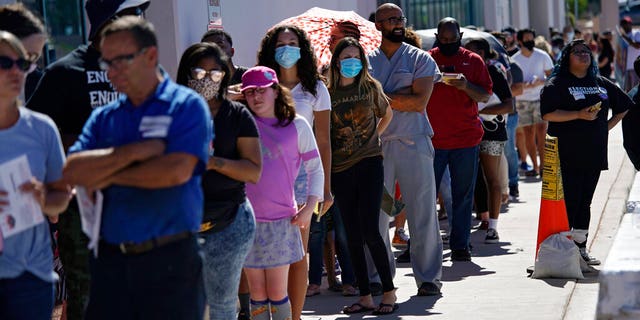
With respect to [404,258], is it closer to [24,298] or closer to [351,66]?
[351,66]

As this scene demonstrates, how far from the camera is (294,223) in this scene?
6770 millimetres

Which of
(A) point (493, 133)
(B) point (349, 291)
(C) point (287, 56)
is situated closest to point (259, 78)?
(C) point (287, 56)

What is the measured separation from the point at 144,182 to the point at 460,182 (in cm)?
626

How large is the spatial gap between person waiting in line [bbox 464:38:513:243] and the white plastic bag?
2186 mm

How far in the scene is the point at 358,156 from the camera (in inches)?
Result: 318

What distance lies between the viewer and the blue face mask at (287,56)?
748cm

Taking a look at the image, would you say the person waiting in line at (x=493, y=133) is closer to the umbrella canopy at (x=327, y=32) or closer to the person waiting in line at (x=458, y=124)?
the person waiting in line at (x=458, y=124)

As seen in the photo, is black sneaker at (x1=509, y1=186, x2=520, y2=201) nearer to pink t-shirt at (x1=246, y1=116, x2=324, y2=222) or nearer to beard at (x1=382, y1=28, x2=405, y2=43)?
beard at (x1=382, y1=28, x2=405, y2=43)

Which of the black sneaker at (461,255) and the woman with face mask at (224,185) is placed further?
the black sneaker at (461,255)

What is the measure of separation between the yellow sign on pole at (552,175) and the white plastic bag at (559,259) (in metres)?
0.40

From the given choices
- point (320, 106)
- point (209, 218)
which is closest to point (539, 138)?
point (320, 106)

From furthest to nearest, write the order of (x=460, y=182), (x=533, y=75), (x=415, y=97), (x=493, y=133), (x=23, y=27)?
(x=533, y=75) < (x=493, y=133) < (x=460, y=182) < (x=415, y=97) < (x=23, y=27)

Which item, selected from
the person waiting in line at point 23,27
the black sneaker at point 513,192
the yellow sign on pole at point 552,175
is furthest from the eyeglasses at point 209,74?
the black sneaker at point 513,192

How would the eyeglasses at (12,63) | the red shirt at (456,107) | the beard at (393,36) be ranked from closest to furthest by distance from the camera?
the eyeglasses at (12,63), the beard at (393,36), the red shirt at (456,107)
